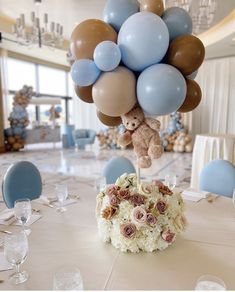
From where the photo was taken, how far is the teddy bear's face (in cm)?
138

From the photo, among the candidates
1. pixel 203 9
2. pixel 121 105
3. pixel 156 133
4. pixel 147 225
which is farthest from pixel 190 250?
pixel 203 9

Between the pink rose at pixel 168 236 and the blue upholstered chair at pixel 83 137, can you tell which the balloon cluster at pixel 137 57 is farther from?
the blue upholstered chair at pixel 83 137

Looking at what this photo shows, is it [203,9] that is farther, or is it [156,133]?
[203,9]

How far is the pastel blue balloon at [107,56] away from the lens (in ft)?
3.90

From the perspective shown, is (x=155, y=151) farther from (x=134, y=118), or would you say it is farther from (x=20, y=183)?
(x=20, y=183)

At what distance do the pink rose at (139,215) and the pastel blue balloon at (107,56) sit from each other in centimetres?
69

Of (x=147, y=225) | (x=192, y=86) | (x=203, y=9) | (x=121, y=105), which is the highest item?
(x=203, y=9)

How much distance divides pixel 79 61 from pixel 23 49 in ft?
25.7

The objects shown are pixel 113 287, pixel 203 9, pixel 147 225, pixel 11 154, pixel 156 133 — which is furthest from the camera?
pixel 11 154

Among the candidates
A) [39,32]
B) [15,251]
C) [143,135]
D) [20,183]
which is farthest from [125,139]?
[39,32]

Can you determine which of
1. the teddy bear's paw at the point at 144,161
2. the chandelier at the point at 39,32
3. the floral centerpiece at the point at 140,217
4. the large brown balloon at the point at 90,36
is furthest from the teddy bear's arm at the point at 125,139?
the chandelier at the point at 39,32

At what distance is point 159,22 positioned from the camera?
1.22 meters

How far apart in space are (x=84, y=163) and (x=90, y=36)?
5404mm

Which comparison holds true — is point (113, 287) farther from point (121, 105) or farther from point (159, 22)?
point (159, 22)
